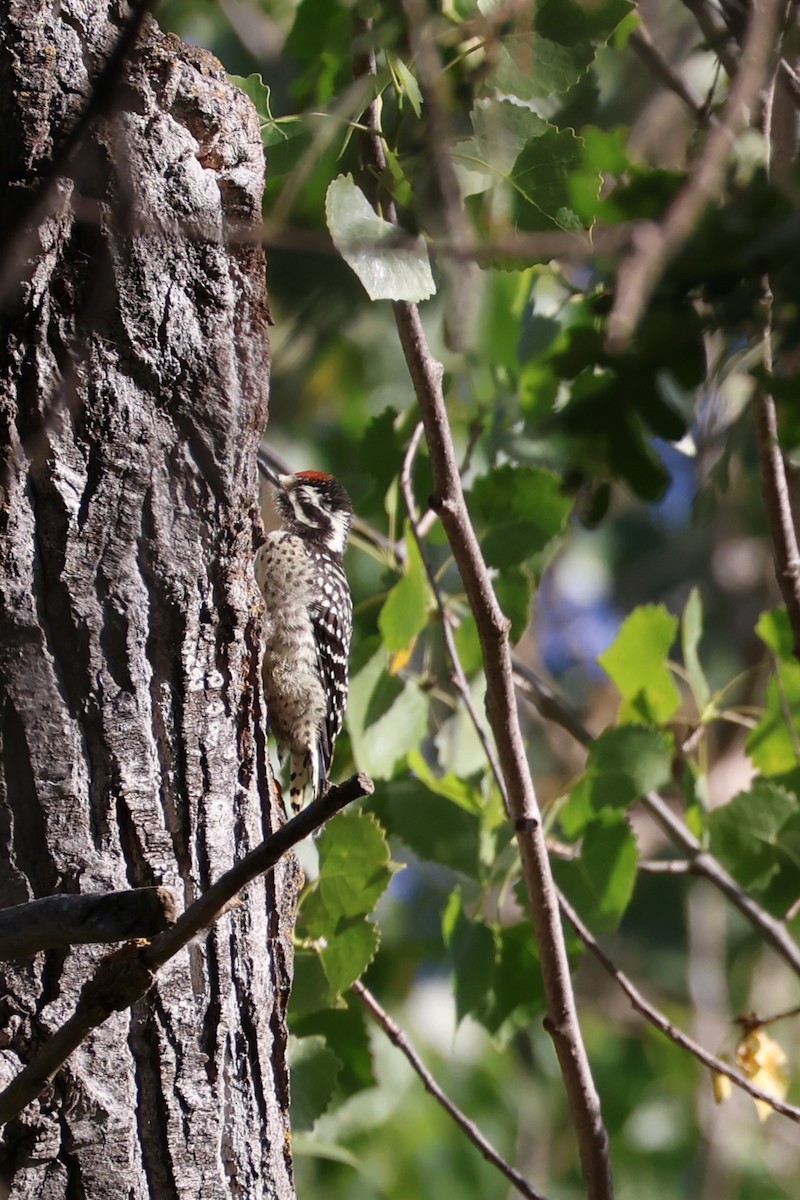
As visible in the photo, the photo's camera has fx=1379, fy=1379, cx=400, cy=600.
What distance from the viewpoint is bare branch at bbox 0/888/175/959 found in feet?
4.76

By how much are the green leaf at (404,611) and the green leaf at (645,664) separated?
1.76 feet

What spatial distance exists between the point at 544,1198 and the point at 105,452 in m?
1.66

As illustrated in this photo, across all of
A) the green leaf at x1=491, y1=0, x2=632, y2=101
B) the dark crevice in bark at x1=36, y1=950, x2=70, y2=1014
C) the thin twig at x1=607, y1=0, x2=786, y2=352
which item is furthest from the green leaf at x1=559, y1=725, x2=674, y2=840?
the thin twig at x1=607, y1=0, x2=786, y2=352

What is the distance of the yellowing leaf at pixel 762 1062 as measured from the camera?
3.23 m

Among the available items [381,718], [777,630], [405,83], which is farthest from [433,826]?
[405,83]

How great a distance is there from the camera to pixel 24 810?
6.49 ft

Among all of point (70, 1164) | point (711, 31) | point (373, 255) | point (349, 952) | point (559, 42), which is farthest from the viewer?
point (711, 31)

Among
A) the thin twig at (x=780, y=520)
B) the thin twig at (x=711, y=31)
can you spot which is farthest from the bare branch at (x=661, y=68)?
the thin twig at (x=780, y=520)

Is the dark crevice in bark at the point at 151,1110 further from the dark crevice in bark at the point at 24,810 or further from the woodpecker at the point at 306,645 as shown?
the woodpecker at the point at 306,645

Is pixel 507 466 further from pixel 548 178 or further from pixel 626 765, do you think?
pixel 548 178

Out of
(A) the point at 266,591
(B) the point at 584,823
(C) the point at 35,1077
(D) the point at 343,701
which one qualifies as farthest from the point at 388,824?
(C) the point at 35,1077

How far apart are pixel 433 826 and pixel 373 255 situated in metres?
1.50

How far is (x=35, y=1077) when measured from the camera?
5.18ft

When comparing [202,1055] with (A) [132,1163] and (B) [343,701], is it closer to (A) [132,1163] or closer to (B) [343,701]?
(A) [132,1163]
